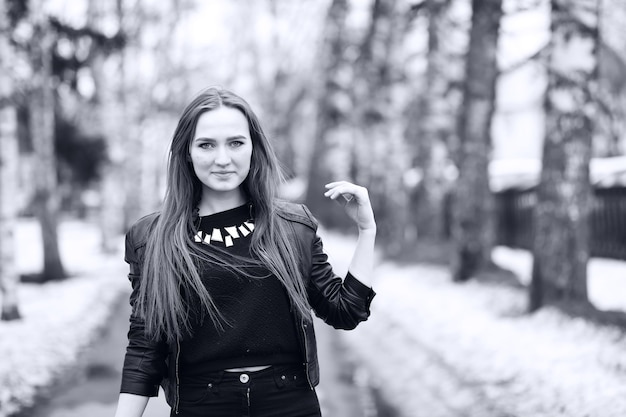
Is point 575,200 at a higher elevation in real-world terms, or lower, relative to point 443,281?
higher

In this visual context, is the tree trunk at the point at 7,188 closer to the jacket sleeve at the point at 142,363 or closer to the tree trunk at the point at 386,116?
the jacket sleeve at the point at 142,363

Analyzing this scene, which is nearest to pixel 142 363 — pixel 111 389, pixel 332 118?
pixel 111 389

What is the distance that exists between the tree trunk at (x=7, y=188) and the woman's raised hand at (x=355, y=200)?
823 centimetres

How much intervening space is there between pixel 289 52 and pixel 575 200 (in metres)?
30.9

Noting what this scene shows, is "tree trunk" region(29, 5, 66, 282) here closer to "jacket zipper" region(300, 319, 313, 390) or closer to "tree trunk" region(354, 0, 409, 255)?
"tree trunk" region(354, 0, 409, 255)

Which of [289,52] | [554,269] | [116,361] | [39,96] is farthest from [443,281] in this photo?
[289,52]

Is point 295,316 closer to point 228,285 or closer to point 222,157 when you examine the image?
point 228,285

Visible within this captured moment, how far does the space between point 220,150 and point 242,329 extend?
1.84 ft

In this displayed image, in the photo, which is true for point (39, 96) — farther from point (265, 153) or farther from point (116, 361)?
point (265, 153)

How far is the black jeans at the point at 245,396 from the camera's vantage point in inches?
85.9

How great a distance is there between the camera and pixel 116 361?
815cm

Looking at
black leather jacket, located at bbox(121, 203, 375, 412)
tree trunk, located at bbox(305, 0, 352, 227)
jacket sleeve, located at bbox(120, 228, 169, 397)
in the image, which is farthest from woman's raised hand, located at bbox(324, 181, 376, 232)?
tree trunk, located at bbox(305, 0, 352, 227)

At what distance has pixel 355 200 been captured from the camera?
7.85 feet

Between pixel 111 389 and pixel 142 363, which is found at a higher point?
pixel 142 363
